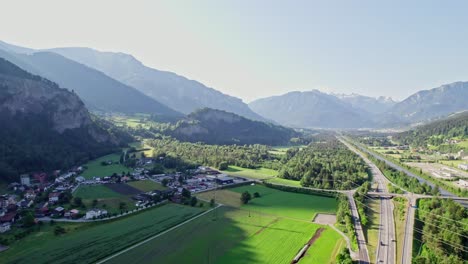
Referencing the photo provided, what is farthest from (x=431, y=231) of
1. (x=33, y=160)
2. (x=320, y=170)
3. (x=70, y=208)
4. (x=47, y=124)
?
(x=47, y=124)

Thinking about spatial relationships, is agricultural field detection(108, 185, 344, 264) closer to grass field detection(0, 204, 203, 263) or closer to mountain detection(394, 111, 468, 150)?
grass field detection(0, 204, 203, 263)

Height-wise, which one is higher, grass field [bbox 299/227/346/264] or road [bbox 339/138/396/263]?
road [bbox 339/138/396/263]

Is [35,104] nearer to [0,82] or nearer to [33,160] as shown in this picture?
[0,82]

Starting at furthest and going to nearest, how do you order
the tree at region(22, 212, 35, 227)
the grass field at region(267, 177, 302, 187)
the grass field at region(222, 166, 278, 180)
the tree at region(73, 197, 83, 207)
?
the grass field at region(222, 166, 278, 180), the grass field at region(267, 177, 302, 187), the tree at region(73, 197, 83, 207), the tree at region(22, 212, 35, 227)

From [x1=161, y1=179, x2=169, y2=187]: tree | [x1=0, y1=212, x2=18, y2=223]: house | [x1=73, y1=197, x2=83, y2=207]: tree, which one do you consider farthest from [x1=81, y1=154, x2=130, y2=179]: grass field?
[x1=0, y1=212, x2=18, y2=223]: house

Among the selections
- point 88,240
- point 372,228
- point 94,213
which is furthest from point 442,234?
point 94,213
